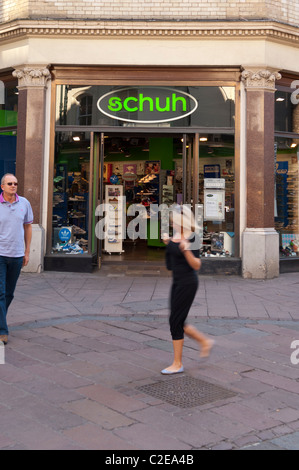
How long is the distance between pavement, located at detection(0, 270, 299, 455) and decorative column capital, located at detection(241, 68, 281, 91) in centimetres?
495

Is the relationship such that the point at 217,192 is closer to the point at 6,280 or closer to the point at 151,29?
the point at 151,29

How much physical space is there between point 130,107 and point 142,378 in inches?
310

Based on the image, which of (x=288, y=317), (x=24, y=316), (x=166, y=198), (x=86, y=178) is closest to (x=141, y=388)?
(x=24, y=316)

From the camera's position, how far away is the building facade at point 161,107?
11164mm

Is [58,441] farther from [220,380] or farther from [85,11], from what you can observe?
[85,11]

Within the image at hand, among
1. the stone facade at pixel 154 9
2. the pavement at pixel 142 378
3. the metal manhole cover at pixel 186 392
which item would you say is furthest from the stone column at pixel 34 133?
the metal manhole cover at pixel 186 392

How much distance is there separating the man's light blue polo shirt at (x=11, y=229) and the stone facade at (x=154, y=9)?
6824 millimetres

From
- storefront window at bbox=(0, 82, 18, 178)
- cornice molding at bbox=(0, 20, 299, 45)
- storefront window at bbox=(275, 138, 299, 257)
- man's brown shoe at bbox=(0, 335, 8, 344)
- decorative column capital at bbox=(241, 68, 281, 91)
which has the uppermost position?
cornice molding at bbox=(0, 20, 299, 45)

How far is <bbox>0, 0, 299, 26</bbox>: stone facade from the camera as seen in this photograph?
11273mm

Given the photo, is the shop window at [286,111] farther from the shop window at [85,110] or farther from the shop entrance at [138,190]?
the shop window at [85,110]

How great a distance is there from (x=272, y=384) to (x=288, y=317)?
2.94 meters

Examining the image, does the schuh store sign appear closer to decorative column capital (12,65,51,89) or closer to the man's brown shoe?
decorative column capital (12,65,51,89)

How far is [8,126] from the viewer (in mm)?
12164

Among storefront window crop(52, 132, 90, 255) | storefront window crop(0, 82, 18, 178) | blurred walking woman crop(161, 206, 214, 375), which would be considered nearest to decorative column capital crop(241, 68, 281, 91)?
storefront window crop(52, 132, 90, 255)
